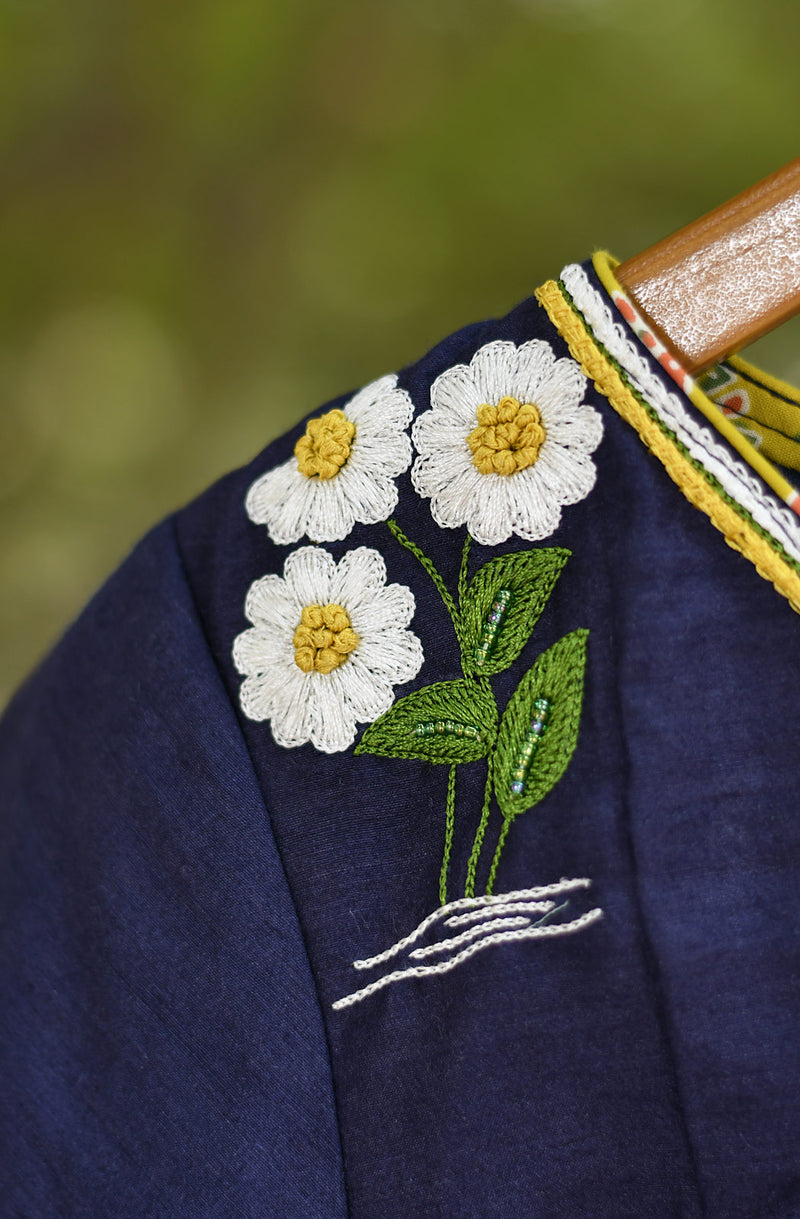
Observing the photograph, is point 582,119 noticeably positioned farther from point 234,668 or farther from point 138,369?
point 234,668

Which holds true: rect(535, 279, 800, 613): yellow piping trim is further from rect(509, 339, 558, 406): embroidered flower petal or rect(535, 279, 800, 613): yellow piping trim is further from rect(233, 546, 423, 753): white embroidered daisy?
rect(233, 546, 423, 753): white embroidered daisy

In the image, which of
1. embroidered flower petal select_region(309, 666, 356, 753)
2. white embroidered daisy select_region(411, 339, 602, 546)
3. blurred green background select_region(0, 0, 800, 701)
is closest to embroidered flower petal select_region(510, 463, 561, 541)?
white embroidered daisy select_region(411, 339, 602, 546)

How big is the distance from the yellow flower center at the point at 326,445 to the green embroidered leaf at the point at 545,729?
14 cm

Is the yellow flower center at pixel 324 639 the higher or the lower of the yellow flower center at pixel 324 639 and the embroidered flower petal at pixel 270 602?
the lower

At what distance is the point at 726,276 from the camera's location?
355 mm

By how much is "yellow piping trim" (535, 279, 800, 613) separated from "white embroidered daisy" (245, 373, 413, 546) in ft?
0.27

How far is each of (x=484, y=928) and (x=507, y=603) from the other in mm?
141

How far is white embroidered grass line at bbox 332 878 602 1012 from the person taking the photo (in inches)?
15.1

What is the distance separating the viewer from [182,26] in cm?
118

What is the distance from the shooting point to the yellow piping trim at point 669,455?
345 mm

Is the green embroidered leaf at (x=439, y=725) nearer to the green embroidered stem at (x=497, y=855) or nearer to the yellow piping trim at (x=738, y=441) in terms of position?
the green embroidered stem at (x=497, y=855)

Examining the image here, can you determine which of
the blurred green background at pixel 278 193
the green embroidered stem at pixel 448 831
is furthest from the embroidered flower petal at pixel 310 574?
the blurred green background at pixel 278 193

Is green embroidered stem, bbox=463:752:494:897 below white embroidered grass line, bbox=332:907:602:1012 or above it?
above

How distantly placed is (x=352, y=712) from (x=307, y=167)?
1012 millimetres
